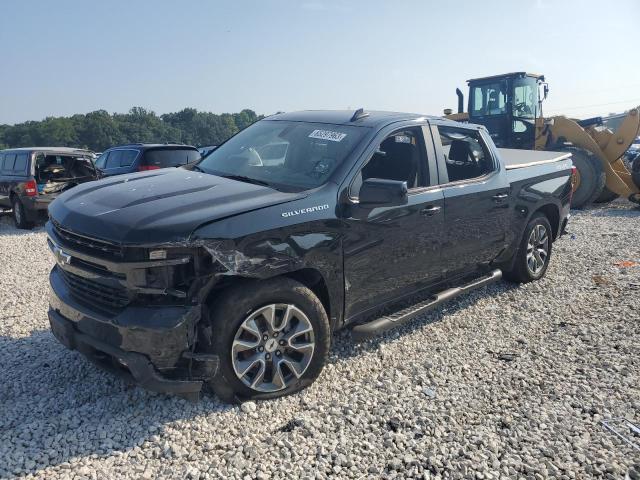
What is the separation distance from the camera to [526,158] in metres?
6.08

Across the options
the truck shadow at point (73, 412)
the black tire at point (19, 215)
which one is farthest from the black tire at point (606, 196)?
the black tire at point (19, 215)

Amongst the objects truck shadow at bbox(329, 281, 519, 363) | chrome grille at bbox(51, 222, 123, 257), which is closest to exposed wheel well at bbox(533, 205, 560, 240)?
truck shadow at bbox(329, 281, 519, 363)

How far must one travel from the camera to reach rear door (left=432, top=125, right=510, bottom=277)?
458cm

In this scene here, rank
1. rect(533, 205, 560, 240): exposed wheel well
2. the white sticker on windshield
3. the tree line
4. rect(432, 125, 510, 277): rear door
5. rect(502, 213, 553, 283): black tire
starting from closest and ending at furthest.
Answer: the white sticker on windshield → rect(432, 125, 510, 277): rear door → rect(502, 213, 553, 283): black tire → rect(533, 205, 560, 240): exposed wheel well → the tree line

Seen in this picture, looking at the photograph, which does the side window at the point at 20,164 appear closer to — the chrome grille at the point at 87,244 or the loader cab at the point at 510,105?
the chrome grille at the point at 87,244

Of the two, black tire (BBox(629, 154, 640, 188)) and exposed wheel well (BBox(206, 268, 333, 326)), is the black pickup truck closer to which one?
exposed wheel well (BBox(206, 268, 333, 326))

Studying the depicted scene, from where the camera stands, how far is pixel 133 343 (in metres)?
2.98

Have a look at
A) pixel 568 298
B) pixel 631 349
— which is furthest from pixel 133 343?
pixel 568 298

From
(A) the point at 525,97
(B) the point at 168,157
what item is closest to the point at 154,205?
(B) the point at 168,157

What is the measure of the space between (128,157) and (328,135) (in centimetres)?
814

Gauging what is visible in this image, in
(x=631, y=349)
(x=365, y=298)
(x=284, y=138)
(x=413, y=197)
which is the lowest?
(x=631, y=349)

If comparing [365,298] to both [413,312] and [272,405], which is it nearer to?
[413,312]

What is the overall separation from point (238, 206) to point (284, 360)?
109 cm

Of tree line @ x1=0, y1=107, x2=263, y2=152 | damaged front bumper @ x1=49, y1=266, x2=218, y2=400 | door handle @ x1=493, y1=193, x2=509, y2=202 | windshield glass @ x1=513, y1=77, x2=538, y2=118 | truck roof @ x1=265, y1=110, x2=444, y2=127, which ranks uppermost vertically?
tree line @ x1=0, y1=107, x2=263, y2=152
